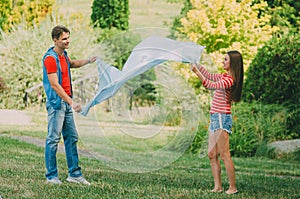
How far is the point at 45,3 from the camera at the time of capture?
18.2 meters

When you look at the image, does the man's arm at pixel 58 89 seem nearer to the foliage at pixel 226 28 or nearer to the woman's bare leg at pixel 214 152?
the woman's bare leg at pixel 214 152

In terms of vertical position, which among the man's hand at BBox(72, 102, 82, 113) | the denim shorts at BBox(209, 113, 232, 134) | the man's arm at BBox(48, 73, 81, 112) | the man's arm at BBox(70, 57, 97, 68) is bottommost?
the denim shorts at BBox(209, 113, 232, 134)

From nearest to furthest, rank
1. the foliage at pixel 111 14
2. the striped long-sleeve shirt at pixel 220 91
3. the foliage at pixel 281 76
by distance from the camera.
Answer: the striped long-sleeve shirt at pixel 220 91 < the foliage at pixel 281 76 < the foliage at pixel 111 14

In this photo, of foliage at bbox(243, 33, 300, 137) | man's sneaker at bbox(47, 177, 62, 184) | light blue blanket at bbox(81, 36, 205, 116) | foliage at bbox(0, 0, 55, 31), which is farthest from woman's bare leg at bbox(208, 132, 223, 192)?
foliage at bbox(0, 0, 55, 31)

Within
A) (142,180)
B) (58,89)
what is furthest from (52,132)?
(142,180)

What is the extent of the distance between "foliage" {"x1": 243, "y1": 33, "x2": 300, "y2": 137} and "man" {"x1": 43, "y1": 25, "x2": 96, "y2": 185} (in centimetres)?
555

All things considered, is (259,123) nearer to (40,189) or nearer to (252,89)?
(252,89)

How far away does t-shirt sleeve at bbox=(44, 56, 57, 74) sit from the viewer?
17.1 ft

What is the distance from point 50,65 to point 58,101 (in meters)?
0.32

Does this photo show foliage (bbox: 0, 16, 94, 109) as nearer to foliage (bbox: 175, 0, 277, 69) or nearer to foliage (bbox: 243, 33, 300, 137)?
foliage (bbox: 175, 0, 277, 69)

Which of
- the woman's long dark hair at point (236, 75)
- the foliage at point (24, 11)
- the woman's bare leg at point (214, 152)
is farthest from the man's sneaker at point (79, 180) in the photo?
the foliage at point (24, 11)

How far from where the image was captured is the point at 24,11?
58.7 ft

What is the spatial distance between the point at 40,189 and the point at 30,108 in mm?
9052

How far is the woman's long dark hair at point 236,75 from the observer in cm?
513
